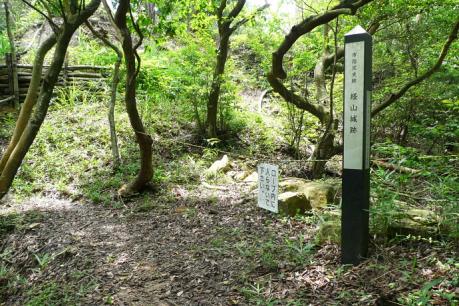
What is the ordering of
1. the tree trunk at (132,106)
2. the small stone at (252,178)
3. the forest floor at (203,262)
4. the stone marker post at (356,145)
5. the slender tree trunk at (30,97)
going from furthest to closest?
the small stone at (252,178), the slender tree trunk at (30,97), the tree trunk at (132,106), the stone marker post at (356,145), the forest floor at (203,262)

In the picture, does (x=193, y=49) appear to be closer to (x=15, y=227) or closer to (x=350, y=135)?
(x=15, y=227)

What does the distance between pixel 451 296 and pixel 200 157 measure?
6.26 m

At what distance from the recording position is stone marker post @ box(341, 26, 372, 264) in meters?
3.00

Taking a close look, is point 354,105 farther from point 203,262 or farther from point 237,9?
point 237,9

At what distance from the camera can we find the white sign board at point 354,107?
300 cm

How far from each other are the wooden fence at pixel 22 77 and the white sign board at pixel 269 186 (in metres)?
6.66

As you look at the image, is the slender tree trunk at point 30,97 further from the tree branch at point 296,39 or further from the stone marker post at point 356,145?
the stone marker post at point 356,145

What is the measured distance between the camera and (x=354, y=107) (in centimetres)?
304

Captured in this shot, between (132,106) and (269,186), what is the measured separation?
2590mm

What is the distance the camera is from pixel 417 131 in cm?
706

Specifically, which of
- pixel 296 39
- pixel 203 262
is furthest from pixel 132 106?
pixel 203 262

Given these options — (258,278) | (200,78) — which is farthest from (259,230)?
(200,78)

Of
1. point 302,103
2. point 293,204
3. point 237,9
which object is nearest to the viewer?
point 293,204

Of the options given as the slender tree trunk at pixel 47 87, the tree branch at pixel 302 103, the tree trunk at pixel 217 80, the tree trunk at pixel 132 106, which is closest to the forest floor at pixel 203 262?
the tree trunk at pixel 132 106
